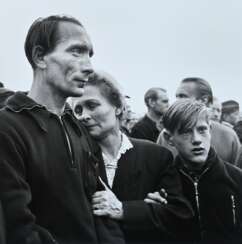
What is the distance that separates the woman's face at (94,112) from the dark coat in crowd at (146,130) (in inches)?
89.0

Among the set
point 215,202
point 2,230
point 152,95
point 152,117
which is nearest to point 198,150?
point 215,202

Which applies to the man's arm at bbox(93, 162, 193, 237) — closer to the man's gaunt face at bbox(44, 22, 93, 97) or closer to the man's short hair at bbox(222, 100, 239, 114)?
the man's gaunt face at bbox(44, 22, 93, 97)

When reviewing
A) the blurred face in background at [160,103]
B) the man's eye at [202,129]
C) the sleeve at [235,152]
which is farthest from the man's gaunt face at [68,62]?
the blurred face in background at [160,103]

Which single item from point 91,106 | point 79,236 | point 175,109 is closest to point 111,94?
point 91,106

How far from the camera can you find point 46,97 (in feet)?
6.23

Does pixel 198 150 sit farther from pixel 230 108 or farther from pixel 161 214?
pixel 230 108

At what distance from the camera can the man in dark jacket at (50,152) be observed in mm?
1618

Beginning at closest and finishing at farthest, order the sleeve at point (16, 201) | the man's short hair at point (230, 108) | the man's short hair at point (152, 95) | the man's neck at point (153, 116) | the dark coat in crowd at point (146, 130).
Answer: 1. the sleeve at point (16, 201)
2. the dark coat in crowd at point (146, 130)
3. the man's neck at point (153, 116)
4. the man's short hair at point (152, 95)
5. the man's short hair at point (230, 108)

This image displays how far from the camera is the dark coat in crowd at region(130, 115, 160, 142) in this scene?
4.59 metres

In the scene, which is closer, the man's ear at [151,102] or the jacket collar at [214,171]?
the jacket collar at [214,171]

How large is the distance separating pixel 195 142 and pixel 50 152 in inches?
40.6

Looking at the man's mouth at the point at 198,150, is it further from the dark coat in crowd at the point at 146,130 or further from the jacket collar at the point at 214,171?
the dark coat in crowd at the point at 146,130

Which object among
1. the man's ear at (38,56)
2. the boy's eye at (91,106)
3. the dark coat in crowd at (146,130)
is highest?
the man's ear at (38,56)

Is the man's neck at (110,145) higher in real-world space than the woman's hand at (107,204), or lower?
higher
